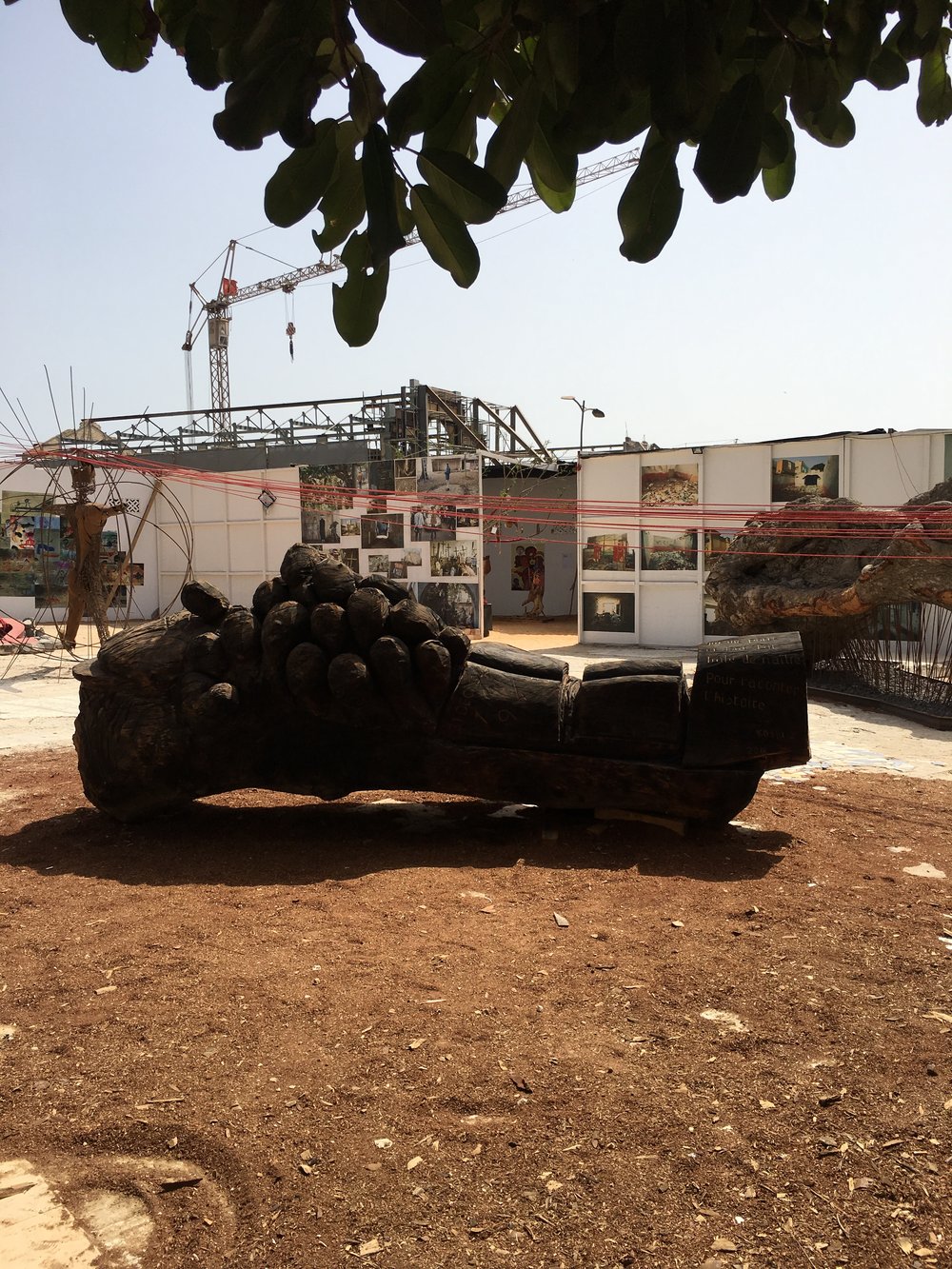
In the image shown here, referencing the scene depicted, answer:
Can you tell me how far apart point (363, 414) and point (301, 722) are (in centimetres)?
1471

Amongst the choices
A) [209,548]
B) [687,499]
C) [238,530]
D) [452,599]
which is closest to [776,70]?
[687,499]

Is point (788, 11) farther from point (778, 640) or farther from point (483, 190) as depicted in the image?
point (778, 640)

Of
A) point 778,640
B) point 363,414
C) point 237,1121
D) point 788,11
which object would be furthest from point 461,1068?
point 363,414

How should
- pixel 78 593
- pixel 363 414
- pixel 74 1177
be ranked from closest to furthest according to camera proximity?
pixel 74 1177 → pixel 78 593 → pixel 363 414

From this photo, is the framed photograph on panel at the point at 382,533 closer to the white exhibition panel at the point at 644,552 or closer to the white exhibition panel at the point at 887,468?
the white exhibition panel at the point at 644,552

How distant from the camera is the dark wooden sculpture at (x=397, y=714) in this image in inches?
153

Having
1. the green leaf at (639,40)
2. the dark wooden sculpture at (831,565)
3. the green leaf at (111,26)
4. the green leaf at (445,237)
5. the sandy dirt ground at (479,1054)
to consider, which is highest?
the green leaf at (111,26)

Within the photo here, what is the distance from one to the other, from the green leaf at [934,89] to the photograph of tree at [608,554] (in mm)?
12657

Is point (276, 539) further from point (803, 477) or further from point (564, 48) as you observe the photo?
point (564, 48)

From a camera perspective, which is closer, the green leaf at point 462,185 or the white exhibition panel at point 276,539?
the green leaf at point 462,185

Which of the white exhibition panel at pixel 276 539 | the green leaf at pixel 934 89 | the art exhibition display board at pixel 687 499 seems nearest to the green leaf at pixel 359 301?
the green leaf at pixel 934 89

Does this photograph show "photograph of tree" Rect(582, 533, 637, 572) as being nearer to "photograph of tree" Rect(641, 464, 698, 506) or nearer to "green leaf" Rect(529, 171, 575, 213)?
"photograph of tree" Rect(641, 464, 698, 506)

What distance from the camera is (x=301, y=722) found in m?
4.15

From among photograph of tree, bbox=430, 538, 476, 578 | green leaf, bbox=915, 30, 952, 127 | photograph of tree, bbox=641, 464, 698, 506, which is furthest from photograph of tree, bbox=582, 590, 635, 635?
green leaf, bbox=915, 30, 952, 127
